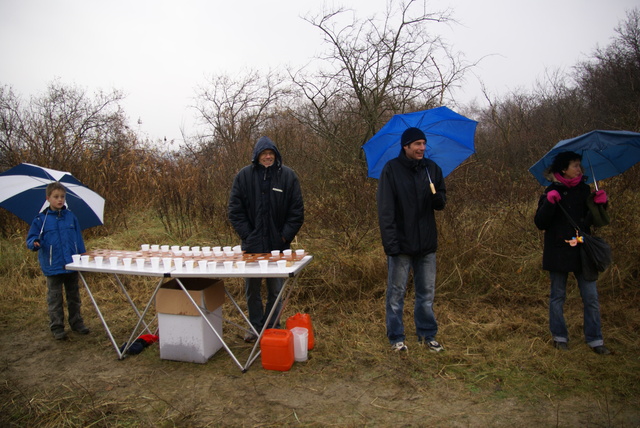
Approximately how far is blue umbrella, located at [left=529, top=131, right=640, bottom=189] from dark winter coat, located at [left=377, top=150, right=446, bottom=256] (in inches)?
38.9

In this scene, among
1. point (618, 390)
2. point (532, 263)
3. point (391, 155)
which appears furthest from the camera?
point (532, 263)

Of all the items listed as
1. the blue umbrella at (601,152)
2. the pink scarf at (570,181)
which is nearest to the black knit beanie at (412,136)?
the blue umbrella at (601,152)

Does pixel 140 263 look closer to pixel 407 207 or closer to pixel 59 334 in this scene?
pixel 59 334

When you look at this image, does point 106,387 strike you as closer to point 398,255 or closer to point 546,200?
point 398,255

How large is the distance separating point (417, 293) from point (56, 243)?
3.44 metres

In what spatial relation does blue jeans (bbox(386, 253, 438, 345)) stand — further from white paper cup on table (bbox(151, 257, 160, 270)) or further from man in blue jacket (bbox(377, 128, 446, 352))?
white paper cup on table (bbox(151, 257, 160, 270))

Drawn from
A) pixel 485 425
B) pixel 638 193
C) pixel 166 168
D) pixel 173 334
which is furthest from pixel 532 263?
pixel 166 168

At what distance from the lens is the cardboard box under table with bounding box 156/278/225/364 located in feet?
12.0

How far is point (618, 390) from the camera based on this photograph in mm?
2994

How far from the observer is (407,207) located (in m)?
3.66

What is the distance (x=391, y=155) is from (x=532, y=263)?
245 centimetres

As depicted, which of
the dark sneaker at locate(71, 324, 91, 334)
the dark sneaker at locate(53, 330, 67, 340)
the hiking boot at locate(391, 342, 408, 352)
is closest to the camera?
the hiking boot at locate(391, 342, 408, 352)

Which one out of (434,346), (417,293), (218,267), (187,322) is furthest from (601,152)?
(187,322)

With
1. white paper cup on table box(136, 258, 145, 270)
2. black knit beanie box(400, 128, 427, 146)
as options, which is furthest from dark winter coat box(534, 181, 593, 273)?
white paper cup on table box(136, 258, 145, 270)
